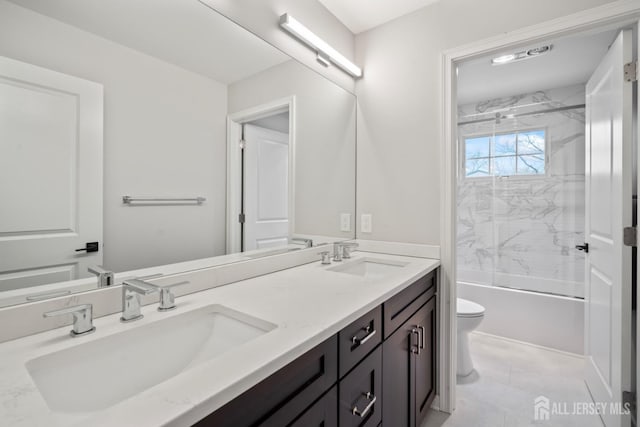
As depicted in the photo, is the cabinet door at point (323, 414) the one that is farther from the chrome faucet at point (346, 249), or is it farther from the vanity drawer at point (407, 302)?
the chrome faucet at point (346, 249)

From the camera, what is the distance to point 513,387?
196 centimetres

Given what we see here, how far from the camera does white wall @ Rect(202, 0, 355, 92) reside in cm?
134

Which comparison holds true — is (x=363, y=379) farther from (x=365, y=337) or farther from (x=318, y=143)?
(x=318, y=143)

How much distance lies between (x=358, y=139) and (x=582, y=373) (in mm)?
2249

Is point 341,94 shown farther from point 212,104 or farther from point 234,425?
point 234,425

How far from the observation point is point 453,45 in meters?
1.71

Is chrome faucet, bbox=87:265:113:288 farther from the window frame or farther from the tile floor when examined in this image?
the window frame

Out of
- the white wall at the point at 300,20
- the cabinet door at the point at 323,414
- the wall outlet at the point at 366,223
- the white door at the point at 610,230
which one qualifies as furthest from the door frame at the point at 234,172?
the white door at the point at 610,230

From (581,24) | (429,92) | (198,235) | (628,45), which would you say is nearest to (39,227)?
(198,235)

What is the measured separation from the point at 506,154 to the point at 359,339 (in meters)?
3.08

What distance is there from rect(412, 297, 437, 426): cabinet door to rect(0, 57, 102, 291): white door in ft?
4.42

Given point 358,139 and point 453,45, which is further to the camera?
point 358,139

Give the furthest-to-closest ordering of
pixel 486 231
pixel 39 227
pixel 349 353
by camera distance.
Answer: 1. pixel 486 231
2. pixel 349 353
3. pixel 39 227

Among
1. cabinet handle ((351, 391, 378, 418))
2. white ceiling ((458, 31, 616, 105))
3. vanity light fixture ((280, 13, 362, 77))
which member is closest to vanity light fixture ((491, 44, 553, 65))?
white ceiling ((458, 31, 616, 105))
